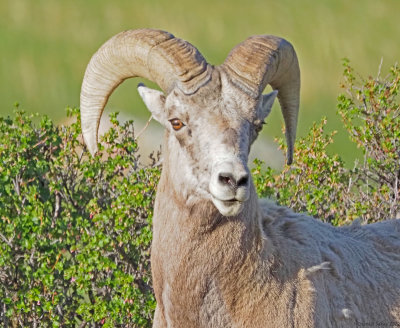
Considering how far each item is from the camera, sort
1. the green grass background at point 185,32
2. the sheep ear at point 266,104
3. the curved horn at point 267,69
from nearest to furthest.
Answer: the curved horn at point 267,69, the sheep ear at point 266,104, the green grass background at point 185,32

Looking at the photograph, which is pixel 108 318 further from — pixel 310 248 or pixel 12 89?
pixel 12 89

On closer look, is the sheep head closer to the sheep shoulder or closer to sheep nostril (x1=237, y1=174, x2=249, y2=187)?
sheep nostril (x1=237, y1=174, x2=249, y2=187)

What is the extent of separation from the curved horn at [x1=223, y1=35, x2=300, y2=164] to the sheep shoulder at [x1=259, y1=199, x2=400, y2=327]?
80 cm

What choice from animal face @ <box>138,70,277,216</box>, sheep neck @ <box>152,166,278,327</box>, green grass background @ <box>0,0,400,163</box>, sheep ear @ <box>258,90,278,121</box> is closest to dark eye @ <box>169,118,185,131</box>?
animal face @ <box>138,70,277,216</box>

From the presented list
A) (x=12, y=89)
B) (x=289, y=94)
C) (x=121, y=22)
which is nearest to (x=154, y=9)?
(x=121, y=22)

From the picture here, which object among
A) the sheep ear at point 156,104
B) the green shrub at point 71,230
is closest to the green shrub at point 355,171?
the green shrub at point 71,230

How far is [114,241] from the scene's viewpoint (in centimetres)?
984

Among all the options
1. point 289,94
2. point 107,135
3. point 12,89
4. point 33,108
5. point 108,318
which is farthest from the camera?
point 12,89

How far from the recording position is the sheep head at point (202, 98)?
246 inches

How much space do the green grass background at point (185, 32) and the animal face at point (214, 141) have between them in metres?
19.5

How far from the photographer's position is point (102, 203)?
1062cm

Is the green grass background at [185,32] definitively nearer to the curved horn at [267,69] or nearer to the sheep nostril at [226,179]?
the curved horn at [267,69]

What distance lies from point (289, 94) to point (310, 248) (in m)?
1.37

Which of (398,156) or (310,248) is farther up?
(398,156)
